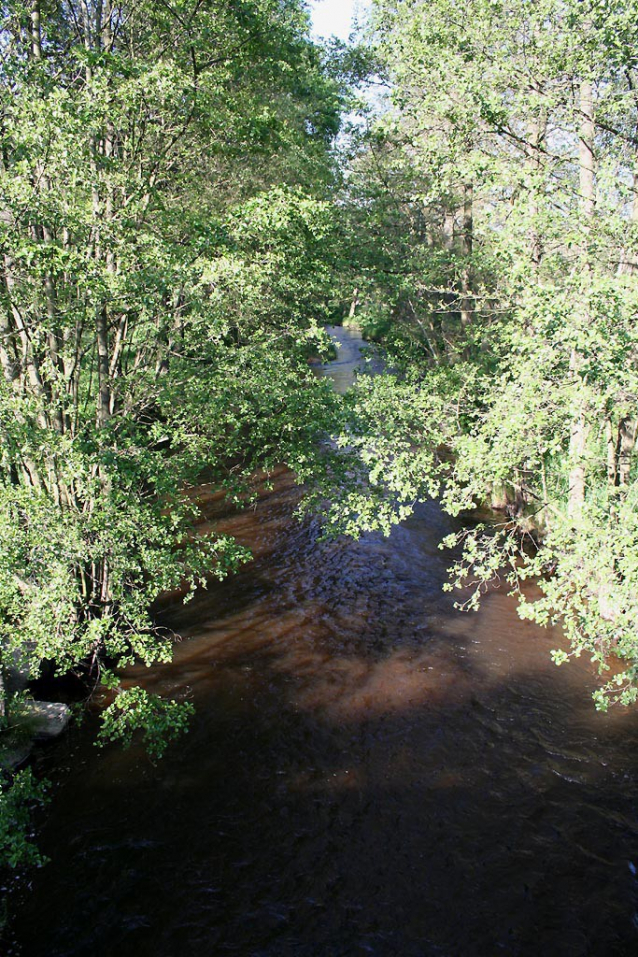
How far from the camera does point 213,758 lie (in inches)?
408

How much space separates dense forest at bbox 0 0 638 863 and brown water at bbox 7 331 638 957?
1085 millimetres

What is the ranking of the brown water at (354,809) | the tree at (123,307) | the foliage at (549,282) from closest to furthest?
the brown water at (354,809), the foliage at (549,282), the tree at (123,307)

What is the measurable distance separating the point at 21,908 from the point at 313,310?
15048 mm

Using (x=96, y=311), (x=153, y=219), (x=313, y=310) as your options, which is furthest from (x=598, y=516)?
(x=313, y=310)

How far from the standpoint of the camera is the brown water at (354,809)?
298 inches

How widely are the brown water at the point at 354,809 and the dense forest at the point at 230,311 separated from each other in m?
1.09

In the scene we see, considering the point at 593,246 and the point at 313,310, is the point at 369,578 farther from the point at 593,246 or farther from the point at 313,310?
the point at 593,246

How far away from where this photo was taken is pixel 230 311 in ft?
50.9

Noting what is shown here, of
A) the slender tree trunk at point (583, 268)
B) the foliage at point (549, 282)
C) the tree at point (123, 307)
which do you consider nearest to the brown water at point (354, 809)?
the tree at point (123, 307)

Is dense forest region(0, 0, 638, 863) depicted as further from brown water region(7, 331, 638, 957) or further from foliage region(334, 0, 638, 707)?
brown water region(7, 331, 638, 957)

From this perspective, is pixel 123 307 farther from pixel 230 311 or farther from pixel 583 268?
pixel 583 268

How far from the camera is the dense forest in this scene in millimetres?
8641

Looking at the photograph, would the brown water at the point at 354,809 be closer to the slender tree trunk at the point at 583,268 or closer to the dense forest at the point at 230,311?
the dense forest at the point at 230,311

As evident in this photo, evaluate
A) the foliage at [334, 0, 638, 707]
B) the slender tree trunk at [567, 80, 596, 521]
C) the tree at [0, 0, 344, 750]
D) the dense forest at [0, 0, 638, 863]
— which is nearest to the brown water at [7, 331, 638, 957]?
the dense forest at [0, 0, 638, 863]
